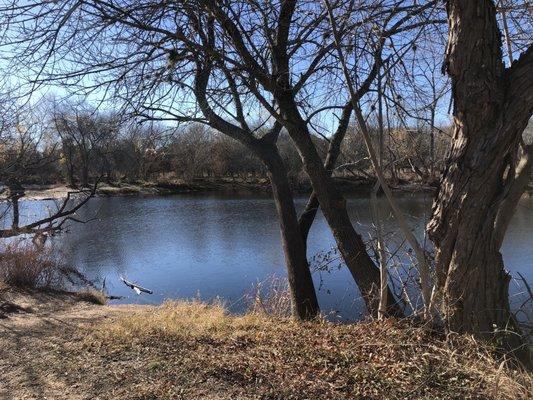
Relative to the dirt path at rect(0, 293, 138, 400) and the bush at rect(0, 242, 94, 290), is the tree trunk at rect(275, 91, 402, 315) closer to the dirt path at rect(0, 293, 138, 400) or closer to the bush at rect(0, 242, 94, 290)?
the dirt path at rect(0, 293, 138, 400)

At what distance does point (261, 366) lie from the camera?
14.9 ft

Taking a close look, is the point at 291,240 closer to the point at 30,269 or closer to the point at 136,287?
the point at 30,269

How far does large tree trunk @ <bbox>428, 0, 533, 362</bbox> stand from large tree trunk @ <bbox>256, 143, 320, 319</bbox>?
14.3 feet

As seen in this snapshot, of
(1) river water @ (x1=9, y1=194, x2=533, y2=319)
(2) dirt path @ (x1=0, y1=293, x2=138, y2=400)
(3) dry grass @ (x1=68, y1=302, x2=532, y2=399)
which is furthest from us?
(1) river water @ (x1=9, y1=194, x2=533, y2=319)

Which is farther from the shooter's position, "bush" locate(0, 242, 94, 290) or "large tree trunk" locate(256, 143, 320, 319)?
"bush" locate(0, 242, 94, 290)

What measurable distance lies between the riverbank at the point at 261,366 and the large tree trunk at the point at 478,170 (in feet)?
1.24

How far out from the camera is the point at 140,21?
7.07m

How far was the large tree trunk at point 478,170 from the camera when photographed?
441 centimetres

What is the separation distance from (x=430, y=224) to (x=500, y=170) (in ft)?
2.42

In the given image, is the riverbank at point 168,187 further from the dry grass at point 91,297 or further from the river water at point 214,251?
the dry grass at point 91,297

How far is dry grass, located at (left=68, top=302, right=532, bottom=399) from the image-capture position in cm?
385

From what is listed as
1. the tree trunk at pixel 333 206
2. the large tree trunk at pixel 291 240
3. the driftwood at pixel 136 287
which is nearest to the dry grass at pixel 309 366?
the tree trunk at pixel 333 206

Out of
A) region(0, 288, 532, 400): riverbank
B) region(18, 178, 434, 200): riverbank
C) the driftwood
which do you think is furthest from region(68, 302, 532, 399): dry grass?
region(18, 178, 434, 200): riverbank

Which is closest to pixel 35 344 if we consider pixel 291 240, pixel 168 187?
pixel 291 240
